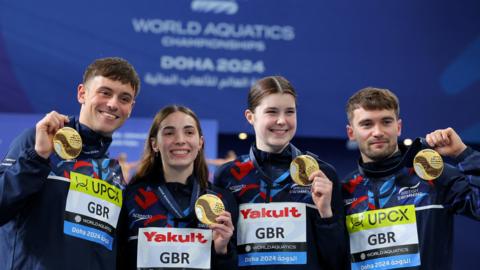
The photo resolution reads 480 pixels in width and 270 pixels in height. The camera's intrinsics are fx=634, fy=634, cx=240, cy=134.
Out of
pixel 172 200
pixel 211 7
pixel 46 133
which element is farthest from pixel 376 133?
pixel 211 7

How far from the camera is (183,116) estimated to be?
3691mm

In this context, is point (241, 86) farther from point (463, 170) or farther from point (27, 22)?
point (463, 170)

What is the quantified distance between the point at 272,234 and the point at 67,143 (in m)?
1.22

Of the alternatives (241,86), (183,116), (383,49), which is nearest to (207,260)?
(183,116)

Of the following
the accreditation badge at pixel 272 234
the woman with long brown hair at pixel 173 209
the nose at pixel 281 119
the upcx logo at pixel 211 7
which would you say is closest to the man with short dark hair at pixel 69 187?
the woman with long brown hair at pixel 173 209

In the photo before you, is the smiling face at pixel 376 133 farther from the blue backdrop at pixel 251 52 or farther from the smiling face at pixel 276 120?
the blue backdrop at pixel 251 52

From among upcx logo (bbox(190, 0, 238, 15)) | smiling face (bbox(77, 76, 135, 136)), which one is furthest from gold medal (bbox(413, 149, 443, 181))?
upcx logo (bbox(190, 0, 238, 15))

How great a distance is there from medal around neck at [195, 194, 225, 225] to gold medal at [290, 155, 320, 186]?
0.44 m

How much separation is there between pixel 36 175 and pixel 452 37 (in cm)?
833

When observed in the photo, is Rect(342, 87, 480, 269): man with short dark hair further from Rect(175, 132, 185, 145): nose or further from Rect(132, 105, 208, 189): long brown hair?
Rect(175, 132, 185, 145): nose

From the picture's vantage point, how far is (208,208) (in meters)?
3.28

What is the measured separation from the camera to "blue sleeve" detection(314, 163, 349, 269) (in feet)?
11.3

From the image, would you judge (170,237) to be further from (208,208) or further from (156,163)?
(156,163)

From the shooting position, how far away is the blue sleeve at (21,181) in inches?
116
